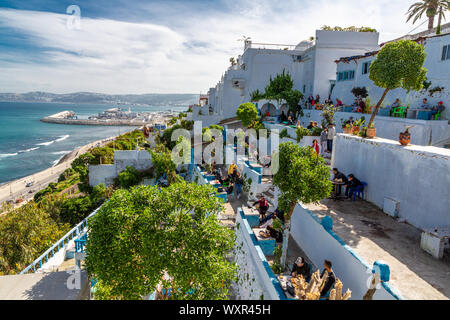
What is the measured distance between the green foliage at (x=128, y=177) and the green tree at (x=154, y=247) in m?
20.6

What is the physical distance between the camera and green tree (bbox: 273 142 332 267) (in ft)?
26.1

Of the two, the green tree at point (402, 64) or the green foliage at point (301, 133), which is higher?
the green tree at point (402, 64)

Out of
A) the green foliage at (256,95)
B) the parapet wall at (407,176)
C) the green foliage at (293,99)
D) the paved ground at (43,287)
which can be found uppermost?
the green foliage at (256,95)

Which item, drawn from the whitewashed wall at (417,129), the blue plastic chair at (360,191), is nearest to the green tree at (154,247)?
the blue plastic chair at (360,191)

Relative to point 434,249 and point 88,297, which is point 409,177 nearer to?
point 434,249

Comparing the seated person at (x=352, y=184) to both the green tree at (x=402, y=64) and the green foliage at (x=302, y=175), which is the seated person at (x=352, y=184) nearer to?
the green foliage at (x=302, y=175)

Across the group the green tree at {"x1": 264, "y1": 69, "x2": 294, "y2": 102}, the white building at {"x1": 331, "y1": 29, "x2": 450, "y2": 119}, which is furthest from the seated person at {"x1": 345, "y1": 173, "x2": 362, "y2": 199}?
the green tree at {"x1": 264, "y1": 69, "x2": 294, "y2": 102}

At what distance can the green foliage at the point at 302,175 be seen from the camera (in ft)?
26.1

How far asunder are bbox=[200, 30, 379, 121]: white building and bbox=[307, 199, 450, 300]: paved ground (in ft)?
69.0

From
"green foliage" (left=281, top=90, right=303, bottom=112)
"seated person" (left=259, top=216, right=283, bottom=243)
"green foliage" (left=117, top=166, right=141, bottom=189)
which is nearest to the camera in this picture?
"seated person" (left=259, top=216, right=283, bottom=243)

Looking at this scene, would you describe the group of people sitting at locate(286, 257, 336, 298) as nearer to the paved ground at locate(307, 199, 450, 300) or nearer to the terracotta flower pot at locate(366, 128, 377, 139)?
the paved ground at locate(307, 199, 450, 300)

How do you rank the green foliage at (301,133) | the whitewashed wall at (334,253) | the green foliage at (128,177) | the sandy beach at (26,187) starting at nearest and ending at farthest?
the whitewashed wall at (334,253), the green foliage at (301,133), the green foliage at (128,177), the sandy beach at (26,187)

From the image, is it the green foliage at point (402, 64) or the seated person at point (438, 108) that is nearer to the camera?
the green foliage at point (402, 64)
